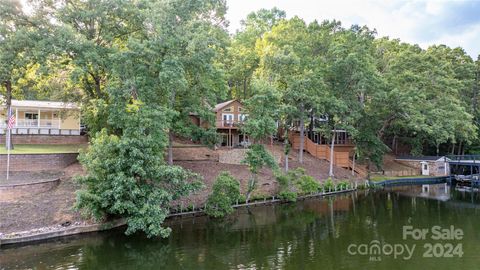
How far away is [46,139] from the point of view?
32219mm

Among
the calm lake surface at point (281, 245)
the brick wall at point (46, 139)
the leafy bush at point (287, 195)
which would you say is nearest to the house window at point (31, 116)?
the brick wall at point (46, 139)

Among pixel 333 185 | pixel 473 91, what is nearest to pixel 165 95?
pixel 333 185

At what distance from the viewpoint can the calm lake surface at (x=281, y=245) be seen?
578 inches

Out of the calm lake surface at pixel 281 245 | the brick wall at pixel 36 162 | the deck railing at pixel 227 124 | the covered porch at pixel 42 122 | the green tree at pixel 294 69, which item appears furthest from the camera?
the deck railing at pixel 227 124

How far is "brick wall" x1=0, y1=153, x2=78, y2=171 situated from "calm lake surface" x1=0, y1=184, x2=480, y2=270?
341 inches

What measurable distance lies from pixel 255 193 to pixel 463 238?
13.8 metres

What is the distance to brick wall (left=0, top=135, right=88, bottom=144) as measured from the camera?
3084 centimetres

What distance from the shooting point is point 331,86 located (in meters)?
35.7

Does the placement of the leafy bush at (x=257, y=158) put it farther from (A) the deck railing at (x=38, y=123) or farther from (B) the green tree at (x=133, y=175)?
(A) the deck railing at (x=38, y=123)

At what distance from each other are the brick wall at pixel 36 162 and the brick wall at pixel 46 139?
817 centimetres

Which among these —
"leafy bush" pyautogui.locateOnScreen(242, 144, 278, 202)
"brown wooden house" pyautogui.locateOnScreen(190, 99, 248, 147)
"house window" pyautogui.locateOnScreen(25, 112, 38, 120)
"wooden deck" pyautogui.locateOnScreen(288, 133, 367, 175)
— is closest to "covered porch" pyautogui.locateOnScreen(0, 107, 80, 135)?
"house window" pyautogui.locateOnScreen(25, 112, 38, 120)

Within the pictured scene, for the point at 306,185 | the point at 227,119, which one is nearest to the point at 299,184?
the point at 306,185

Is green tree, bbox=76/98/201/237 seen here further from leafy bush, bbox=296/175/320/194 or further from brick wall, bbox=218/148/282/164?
leafy bush, bbox=296/175/320/194

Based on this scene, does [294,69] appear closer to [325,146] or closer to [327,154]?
[325,146]
